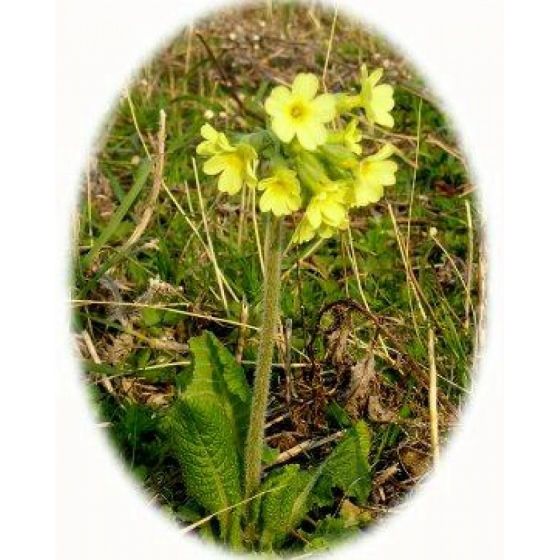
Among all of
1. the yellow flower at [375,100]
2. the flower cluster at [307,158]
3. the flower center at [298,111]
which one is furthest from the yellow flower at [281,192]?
the yellow flower at [375,100]

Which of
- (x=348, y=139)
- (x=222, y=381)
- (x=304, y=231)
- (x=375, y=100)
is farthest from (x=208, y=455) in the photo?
(x=375, y=100)

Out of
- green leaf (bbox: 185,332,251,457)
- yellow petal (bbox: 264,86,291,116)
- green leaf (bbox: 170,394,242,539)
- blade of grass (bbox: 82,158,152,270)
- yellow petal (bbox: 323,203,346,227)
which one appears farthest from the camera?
blade of grass (bbox: 82,158,152,270)

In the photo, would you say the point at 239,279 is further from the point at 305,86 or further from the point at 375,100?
the point at 305,86

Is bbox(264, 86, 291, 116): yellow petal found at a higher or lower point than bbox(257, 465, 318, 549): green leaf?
higher

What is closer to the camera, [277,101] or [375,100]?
[277,101]

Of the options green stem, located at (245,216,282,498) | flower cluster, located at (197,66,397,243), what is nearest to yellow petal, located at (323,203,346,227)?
flower cluster, located at (197,66,397,243)

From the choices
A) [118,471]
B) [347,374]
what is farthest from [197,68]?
[118,471]

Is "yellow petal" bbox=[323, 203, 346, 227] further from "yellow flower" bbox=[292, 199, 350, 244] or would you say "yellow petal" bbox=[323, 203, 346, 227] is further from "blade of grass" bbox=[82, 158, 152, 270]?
"blade of grass" bbox=[82, 158, 152, 270]
